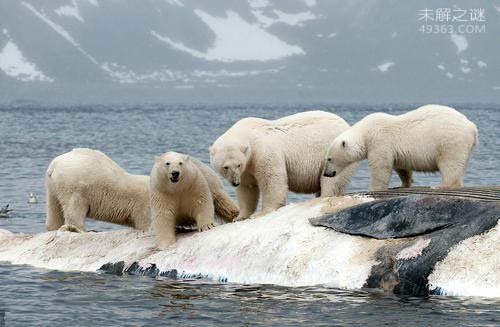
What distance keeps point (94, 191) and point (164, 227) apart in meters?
2.23

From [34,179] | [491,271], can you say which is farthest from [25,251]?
[34,179]

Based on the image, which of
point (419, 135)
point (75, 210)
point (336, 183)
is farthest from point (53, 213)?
point (419, 135)

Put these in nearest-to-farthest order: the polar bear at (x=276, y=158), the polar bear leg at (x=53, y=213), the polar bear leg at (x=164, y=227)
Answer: the polar bear at (x=276, y=158) < the polar bear leg at (x=164, y=227) < the polar bear leg at (x=53, y=213)

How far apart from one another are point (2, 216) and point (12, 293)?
10154 millimetres

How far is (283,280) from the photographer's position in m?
13.0

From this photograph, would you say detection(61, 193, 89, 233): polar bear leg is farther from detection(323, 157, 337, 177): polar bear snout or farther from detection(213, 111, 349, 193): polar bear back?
detection(323, 157, 337, 177): polar bear snout

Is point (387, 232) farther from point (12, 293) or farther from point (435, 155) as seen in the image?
point (12, 293)

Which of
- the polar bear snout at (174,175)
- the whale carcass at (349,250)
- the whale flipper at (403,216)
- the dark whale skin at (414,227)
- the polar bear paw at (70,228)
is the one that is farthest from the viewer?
the polar bear paw at (70,228)

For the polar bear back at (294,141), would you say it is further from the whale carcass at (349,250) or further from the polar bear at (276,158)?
the whale carcass at (349,250)

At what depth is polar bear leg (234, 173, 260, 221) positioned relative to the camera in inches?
586

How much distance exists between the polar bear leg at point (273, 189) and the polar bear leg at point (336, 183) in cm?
69

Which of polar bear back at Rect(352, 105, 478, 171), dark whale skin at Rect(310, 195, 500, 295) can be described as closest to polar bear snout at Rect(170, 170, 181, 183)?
dark whale skin at Rect(310, 195, 500, 295)

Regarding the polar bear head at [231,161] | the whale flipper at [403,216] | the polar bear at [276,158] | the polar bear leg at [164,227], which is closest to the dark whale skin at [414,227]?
the whale flipper at [403,216]

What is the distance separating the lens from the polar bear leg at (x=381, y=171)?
581 inches
